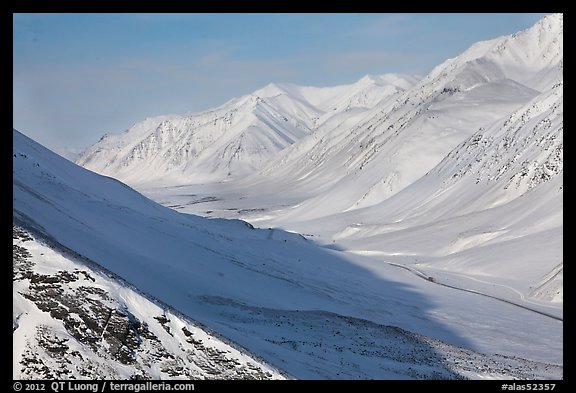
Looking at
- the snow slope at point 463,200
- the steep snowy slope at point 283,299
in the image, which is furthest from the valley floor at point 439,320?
the snow slope at point 463,200

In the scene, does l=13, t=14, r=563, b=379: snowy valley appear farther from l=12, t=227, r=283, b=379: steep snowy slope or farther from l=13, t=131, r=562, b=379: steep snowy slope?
l=13, t=131, r=562, b=379: steep snowy slope

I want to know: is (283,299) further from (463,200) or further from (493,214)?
(463,200)

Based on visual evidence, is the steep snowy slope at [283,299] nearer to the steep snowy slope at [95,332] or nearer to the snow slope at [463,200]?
the steep snowy slope at [95,332]

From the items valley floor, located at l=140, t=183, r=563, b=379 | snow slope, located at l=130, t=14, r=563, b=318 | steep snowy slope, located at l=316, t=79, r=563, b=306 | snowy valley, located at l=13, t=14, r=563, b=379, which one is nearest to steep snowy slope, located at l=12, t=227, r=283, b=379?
snowy valley, located at l=13, t=14, r=563, b=379

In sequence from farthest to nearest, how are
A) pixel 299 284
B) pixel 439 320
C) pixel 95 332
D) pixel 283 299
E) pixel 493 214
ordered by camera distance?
pixel 493 214 < pixel 299 284 < pixel 439 320 < pixel 283 299 < pixel 95 332

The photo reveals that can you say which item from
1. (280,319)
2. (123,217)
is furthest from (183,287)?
(123,217)

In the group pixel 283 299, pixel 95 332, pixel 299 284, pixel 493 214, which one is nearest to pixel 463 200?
pixel 493 214

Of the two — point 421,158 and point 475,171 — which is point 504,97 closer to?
point 421,158
